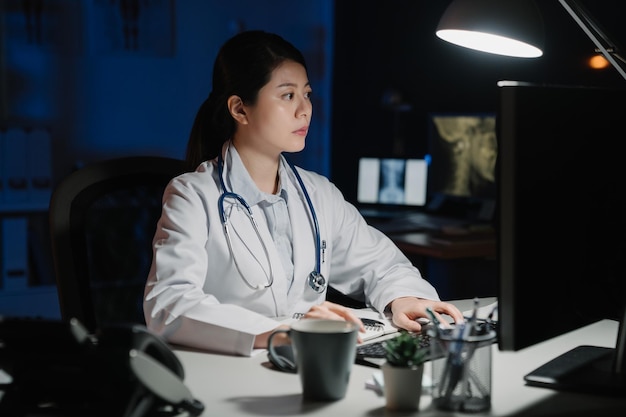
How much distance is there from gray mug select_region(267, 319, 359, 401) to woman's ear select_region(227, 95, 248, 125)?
2.77 ft

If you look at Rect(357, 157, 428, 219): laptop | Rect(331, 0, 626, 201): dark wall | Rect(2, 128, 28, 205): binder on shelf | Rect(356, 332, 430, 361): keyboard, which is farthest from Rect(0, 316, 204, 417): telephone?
Rect(2, 128, 28, 205): binder on shelf

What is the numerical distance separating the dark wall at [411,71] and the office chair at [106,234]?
204cm

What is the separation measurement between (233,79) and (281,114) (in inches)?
6.2

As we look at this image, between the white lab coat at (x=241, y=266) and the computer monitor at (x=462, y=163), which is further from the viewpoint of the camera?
the computer monitor at (x=462, y=163)

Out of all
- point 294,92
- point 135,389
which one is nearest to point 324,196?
point 294,92

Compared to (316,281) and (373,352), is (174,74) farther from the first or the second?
(373,352)

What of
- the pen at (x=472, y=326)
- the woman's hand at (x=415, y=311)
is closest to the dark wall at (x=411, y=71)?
the woman's hand at (x=415, y=311)

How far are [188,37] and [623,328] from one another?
3.65 metres

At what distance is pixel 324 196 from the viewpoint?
2021 mm

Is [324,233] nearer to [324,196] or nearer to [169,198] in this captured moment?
[324,196]

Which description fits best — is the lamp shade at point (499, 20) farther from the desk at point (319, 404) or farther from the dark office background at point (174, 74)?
the dark office background at point (174, 74)

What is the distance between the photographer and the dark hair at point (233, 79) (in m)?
1.92

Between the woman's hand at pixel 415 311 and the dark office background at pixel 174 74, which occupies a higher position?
the dark office background at pixel 174 74

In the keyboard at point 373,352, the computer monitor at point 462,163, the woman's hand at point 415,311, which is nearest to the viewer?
the keyboard at point 373,352
